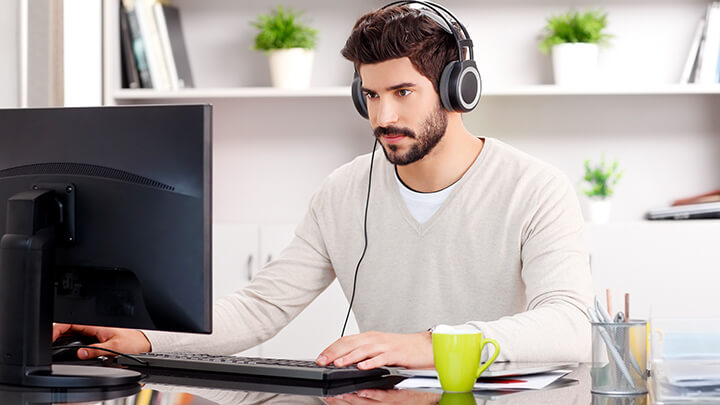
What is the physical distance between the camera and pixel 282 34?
2934mm

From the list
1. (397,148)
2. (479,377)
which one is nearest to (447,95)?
(397,148)

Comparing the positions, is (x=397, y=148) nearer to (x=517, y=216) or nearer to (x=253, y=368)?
(x=517, y=216)

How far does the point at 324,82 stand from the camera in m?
3.11

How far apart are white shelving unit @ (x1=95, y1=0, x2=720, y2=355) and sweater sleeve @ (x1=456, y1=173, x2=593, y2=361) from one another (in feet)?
3.78

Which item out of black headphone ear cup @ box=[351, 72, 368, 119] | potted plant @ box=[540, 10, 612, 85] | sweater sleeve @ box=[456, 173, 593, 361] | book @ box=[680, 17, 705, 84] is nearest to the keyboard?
sweater sleeve @ box=[456, 173, 593, 361]

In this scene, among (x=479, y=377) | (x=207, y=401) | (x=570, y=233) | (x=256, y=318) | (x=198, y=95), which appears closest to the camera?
(x=207, y=401)

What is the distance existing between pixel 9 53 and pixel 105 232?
5.49 ft

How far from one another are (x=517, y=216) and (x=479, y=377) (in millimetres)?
580

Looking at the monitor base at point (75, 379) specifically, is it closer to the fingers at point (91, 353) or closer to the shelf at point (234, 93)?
the fingers at point (91, 353)

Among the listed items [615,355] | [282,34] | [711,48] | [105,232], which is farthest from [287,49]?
[615,355]

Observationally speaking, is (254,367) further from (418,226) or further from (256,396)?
(418,226)

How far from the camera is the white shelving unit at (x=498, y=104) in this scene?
9.73ft

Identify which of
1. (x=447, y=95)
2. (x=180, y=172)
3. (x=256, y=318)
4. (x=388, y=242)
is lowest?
(x=256, y=318)

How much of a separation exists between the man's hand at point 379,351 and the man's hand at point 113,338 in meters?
0.38
